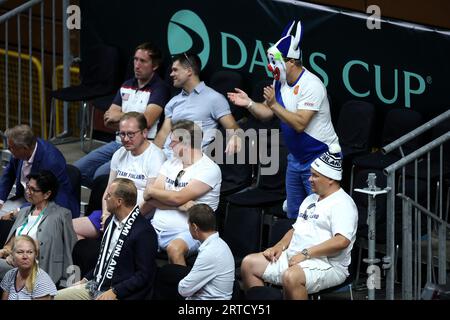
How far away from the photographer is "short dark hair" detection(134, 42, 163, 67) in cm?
1079

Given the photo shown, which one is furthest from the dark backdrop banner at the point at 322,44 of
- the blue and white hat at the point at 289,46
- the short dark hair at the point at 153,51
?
the blue and white hat at the point at 289,46

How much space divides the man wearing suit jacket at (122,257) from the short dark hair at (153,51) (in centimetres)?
227

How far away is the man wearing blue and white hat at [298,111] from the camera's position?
901 centimetres

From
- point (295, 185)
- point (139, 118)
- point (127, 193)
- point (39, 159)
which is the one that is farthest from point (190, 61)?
point (127, 193)

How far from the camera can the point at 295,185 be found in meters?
9.19

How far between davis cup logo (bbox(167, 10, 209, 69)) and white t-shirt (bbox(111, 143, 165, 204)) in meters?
1.59

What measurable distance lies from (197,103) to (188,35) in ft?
4.18

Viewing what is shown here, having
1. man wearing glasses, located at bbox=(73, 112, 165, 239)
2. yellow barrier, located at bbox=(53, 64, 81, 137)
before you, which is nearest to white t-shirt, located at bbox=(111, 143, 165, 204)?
man wearing glasses, located at bbox=(73, 112, 165, 239)

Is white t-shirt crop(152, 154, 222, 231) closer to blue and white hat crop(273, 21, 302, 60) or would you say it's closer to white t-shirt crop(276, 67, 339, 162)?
white t-shirt crop(276, 67, 339, 162)

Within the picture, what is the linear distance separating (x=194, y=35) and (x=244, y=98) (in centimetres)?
228

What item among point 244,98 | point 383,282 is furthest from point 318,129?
point 383,282

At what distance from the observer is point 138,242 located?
851 cm

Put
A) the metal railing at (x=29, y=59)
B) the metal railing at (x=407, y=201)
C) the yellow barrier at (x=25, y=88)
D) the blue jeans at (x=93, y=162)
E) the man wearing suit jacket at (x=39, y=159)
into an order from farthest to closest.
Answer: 1. the yellow barrier at (x=25, y=88)
2. the metal railing at (x=29, y=59)
3. the blue jeans at (x=93, y=162)
4. the man wearing suit jacket at (x=39, y=159)
5. the metal railing at (x=407, y=201)

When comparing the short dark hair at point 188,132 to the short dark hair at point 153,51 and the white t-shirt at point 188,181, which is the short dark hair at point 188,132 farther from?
the short dark hair at point 153,51
